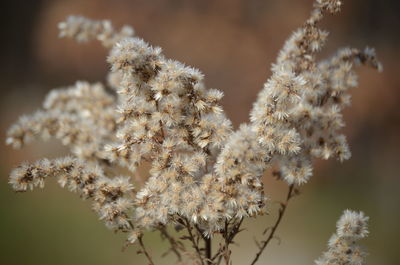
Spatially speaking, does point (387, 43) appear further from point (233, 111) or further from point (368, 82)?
point (233, 111)

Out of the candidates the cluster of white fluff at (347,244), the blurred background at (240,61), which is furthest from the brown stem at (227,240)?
the blurred background at (240,61)

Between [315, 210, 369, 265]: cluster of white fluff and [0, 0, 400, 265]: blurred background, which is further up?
[0, 0, 400, 265]: blurred background

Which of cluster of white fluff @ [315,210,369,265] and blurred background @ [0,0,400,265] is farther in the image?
blurred background @ [0,0,400,265]

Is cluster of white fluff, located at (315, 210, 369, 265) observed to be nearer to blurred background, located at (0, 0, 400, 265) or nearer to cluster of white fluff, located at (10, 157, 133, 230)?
cluster of white fluff, located at (10, 157, 133, 230)

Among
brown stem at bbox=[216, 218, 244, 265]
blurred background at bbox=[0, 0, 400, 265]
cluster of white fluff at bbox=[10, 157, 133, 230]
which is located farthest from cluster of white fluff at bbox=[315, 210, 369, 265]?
blurred background at bbox=[0, 0, 400, 265]

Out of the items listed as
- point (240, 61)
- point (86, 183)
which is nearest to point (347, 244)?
point (86, 183)

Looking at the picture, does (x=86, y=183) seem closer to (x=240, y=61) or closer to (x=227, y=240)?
(x=227, y=240)

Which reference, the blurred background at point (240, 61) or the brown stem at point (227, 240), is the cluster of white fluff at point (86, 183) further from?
the blurred background at point (240, 61)
